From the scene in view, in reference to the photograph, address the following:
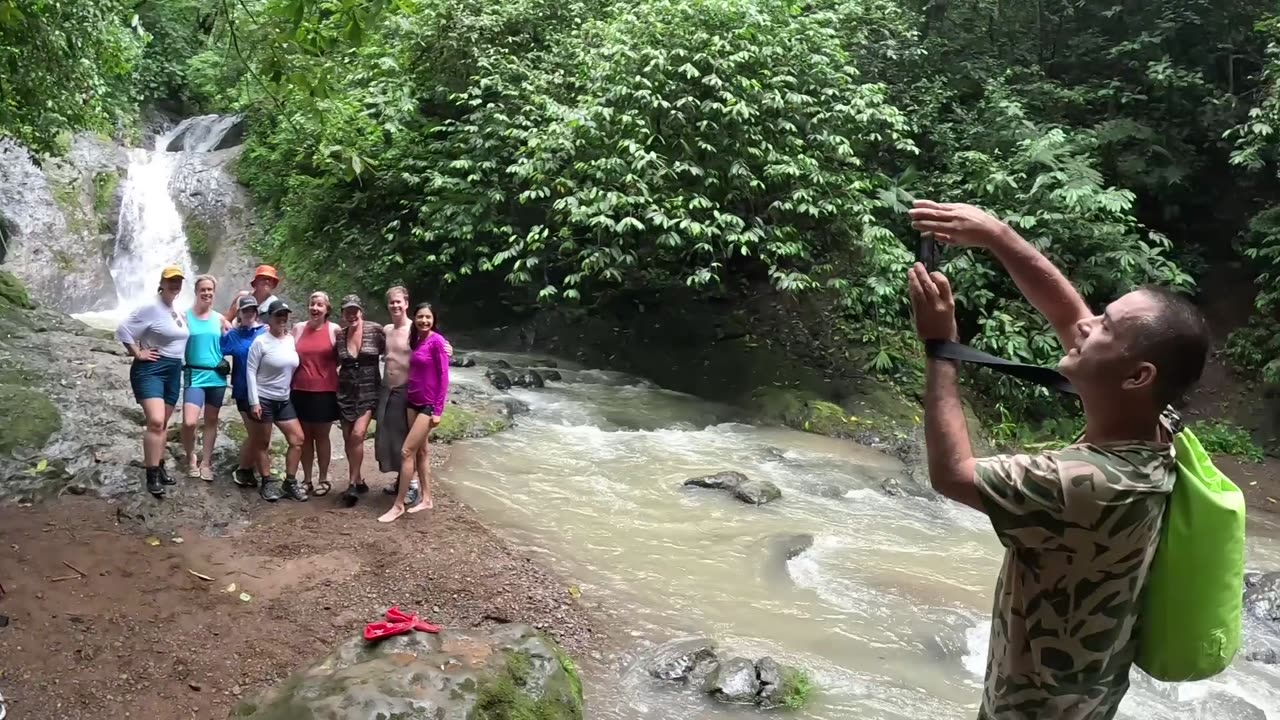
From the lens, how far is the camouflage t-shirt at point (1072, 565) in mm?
1666

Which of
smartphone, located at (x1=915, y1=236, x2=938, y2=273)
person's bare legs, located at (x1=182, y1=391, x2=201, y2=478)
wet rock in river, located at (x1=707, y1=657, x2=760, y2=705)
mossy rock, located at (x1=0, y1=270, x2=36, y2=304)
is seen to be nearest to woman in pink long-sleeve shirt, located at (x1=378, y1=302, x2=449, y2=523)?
person's bare legs, located at (x1=182, y1=391, x2=201, y2=478)

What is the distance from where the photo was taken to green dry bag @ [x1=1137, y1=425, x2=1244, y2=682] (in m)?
1.65

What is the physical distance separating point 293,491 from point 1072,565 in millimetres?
6473

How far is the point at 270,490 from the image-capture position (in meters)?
6.94

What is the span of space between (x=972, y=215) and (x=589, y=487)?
7.00 metres

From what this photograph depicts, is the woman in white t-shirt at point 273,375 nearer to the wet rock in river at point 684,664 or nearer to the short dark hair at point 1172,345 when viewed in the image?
the wet rock in river at point 684,664

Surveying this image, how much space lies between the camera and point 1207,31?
551 inches

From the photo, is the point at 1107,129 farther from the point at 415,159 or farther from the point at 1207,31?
the point at 415,159

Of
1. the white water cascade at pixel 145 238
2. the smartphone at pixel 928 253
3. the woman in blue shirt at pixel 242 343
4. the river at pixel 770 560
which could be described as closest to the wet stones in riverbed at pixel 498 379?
the river at pixel 770 560

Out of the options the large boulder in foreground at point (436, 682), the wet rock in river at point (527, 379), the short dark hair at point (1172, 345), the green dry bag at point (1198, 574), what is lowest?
the wet rock in river at point (527, 379)

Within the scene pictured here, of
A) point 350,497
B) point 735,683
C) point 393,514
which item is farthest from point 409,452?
point 735,683

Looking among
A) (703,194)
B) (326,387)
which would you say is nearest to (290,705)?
(326,387)

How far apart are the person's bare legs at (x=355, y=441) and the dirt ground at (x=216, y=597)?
0.83ft

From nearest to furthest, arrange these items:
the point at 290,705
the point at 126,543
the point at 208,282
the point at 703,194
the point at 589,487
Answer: the point at 290,705 → the point at 126,543 → the point at 208,282 → the point at 589,487 → the point at 703,194
